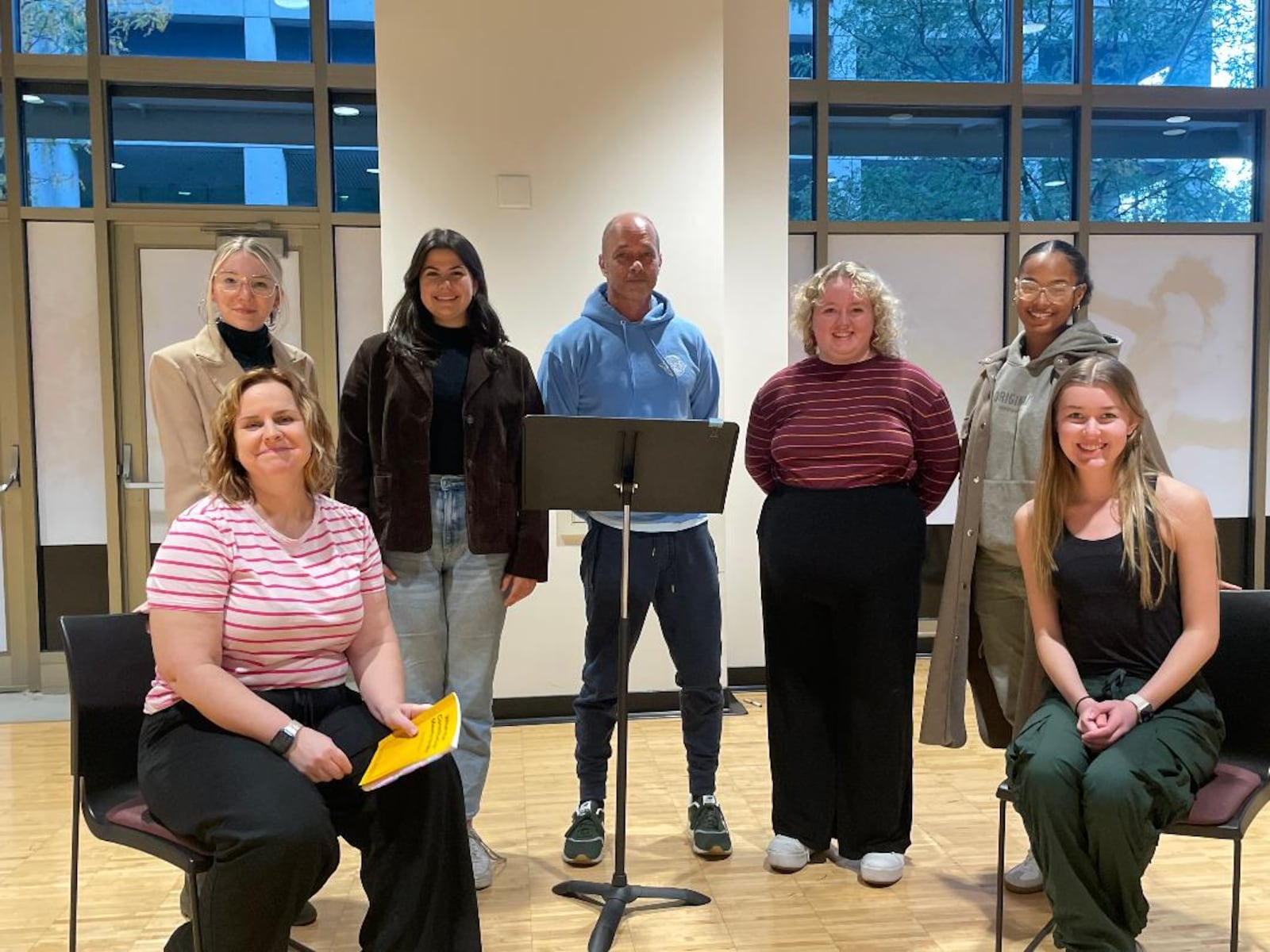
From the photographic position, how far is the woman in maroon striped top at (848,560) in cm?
258

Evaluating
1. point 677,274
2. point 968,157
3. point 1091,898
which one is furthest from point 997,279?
point 1091,898

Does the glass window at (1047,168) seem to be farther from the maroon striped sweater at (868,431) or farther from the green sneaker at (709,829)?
the green sneaker at (709,829)

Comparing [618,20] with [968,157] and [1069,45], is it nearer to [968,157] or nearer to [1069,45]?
[968,157]

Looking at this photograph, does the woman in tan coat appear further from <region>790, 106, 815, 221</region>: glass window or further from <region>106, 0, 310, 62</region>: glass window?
<region>790, 106, 815, 221</region>: glass window

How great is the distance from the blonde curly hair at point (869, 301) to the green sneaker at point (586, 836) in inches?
56.0

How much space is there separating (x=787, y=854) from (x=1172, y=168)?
4.27m

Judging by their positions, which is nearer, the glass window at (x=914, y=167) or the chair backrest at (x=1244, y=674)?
the chair backrest at (x=1244, y=674)

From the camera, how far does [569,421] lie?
2312mm

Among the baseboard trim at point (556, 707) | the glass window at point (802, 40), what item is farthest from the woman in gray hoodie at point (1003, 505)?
the glass window at point (802, 40)

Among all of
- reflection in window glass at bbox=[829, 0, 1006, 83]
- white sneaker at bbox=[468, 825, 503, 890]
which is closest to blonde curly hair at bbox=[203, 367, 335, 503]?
white sneaker at bbox=[468, 825, 503, 890]

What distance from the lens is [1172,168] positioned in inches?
205

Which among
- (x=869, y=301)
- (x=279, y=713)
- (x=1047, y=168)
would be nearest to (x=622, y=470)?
(x=869, y=301)

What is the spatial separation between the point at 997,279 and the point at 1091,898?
12.4ft

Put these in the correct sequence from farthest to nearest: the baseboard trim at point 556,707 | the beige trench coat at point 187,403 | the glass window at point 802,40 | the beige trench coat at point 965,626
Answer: the glass window at point 802,40, the baseboard trim at point 556,707, the beige trench coat at point 965,626, the beige trench coat at point 187,403
